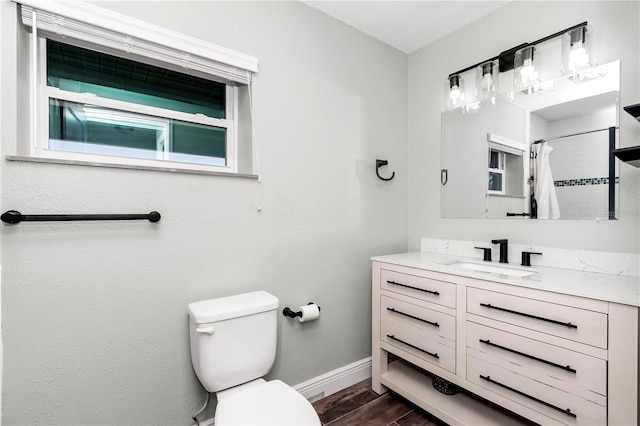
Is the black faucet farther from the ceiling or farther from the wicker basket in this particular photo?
the ceiling

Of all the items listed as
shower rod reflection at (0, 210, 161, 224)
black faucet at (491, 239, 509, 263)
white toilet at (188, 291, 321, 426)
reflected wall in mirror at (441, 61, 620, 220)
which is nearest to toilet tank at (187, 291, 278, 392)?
white toilet at (188, 291, 321, 426)

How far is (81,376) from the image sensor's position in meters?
1.25

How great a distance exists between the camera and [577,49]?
5.22 ft

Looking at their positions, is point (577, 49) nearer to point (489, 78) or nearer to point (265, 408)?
point (489, 78)

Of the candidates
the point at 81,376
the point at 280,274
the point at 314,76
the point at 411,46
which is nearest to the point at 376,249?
the point at 280,274

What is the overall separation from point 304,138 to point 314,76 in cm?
41

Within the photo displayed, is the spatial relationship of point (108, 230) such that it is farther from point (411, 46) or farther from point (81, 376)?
point (411, 46)

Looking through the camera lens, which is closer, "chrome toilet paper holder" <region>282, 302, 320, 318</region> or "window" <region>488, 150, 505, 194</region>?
"chrome toilet paper holder" <region>282, 302, 320, 318</region>

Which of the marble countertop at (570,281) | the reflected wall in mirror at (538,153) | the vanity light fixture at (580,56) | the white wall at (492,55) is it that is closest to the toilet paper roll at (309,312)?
the marble countertop at (570,281)

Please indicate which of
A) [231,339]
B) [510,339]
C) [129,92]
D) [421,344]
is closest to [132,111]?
[129,92]

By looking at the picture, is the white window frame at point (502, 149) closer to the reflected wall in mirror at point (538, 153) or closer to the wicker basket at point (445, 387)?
the reflected wall in mirror at point (538, 153)

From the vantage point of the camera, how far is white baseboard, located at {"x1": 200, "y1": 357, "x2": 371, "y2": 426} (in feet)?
6.15

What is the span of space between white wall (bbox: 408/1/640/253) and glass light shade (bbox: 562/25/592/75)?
0.14ft

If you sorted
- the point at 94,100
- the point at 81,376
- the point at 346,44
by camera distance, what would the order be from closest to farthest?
the point at 81,376, the point at 94,100, the point at 346,44
